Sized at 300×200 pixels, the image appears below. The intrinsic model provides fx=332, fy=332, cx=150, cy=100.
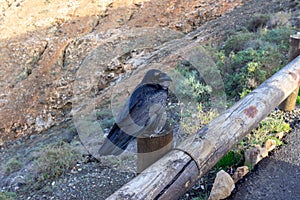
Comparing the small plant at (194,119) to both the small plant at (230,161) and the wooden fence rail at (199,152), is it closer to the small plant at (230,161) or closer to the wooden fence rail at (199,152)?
the small plant at (230,161)

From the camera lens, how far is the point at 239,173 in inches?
119

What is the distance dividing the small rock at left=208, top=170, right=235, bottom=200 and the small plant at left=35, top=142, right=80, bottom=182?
2.08 meters

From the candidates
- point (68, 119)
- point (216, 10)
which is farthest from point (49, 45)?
point (216, 10)

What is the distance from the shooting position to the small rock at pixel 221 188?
9.02 feet

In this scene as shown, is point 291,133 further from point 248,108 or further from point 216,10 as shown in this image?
point 216,10

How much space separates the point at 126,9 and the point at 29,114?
21.4 ft

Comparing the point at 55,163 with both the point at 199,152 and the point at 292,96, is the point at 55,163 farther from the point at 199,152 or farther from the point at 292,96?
the point at 292,96

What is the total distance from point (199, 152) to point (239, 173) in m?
0.81

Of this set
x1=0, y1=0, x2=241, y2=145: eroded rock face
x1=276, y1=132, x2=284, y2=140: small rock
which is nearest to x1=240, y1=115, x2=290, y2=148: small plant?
x1=276, y1=132, x2=284, y2=140: small rock

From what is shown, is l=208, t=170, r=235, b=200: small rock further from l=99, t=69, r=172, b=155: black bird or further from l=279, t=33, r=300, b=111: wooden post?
l=279, t=33, r=300, b=111: wooden post

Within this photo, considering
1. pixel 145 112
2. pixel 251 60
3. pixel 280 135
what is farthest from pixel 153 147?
pixel 251 60

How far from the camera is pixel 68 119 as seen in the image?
9438 millimetres

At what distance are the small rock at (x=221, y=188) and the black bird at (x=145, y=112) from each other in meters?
0.78

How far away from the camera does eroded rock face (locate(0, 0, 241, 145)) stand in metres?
10.5
